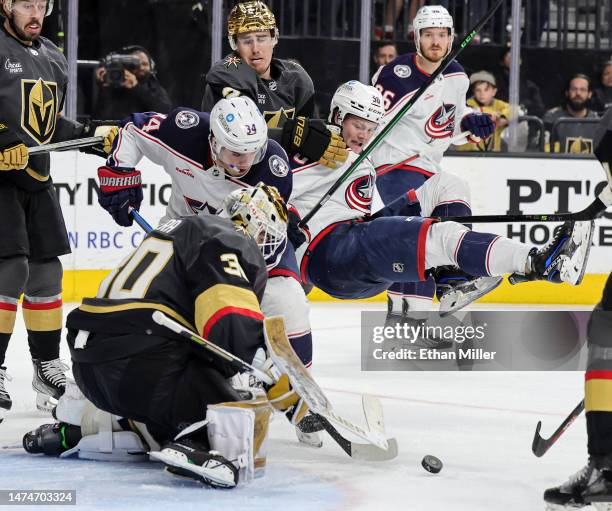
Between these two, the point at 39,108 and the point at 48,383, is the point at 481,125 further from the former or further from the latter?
the point at 48,383

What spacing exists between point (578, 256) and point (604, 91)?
12.1 feet

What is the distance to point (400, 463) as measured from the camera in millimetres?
3234

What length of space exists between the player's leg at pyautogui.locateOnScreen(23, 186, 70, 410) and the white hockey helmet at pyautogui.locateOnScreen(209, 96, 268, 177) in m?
0.68

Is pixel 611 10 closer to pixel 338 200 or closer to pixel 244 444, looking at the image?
pixel 338 200

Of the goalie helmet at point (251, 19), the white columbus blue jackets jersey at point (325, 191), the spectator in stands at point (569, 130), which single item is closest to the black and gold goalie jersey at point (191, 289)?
the white columbus blue jackets jersey at point (325, 191)

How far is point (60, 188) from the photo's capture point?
21.1 ft

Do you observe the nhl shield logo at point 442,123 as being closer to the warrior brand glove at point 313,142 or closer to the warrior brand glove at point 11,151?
the warrior brand glove at point 313,142

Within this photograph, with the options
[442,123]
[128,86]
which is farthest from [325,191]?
[128,86]

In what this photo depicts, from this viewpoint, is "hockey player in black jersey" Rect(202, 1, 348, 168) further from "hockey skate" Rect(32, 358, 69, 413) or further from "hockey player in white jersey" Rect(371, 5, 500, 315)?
"hockey skate" Rect(32, 358, 69, 413)

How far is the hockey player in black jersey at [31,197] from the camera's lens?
12.5 feet

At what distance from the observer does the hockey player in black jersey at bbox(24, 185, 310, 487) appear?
2814 millimetres

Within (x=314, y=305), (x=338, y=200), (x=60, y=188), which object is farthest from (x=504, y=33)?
(x=338, y=200)

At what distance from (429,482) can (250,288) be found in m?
0.64

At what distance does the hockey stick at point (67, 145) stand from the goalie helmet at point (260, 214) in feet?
3.21
